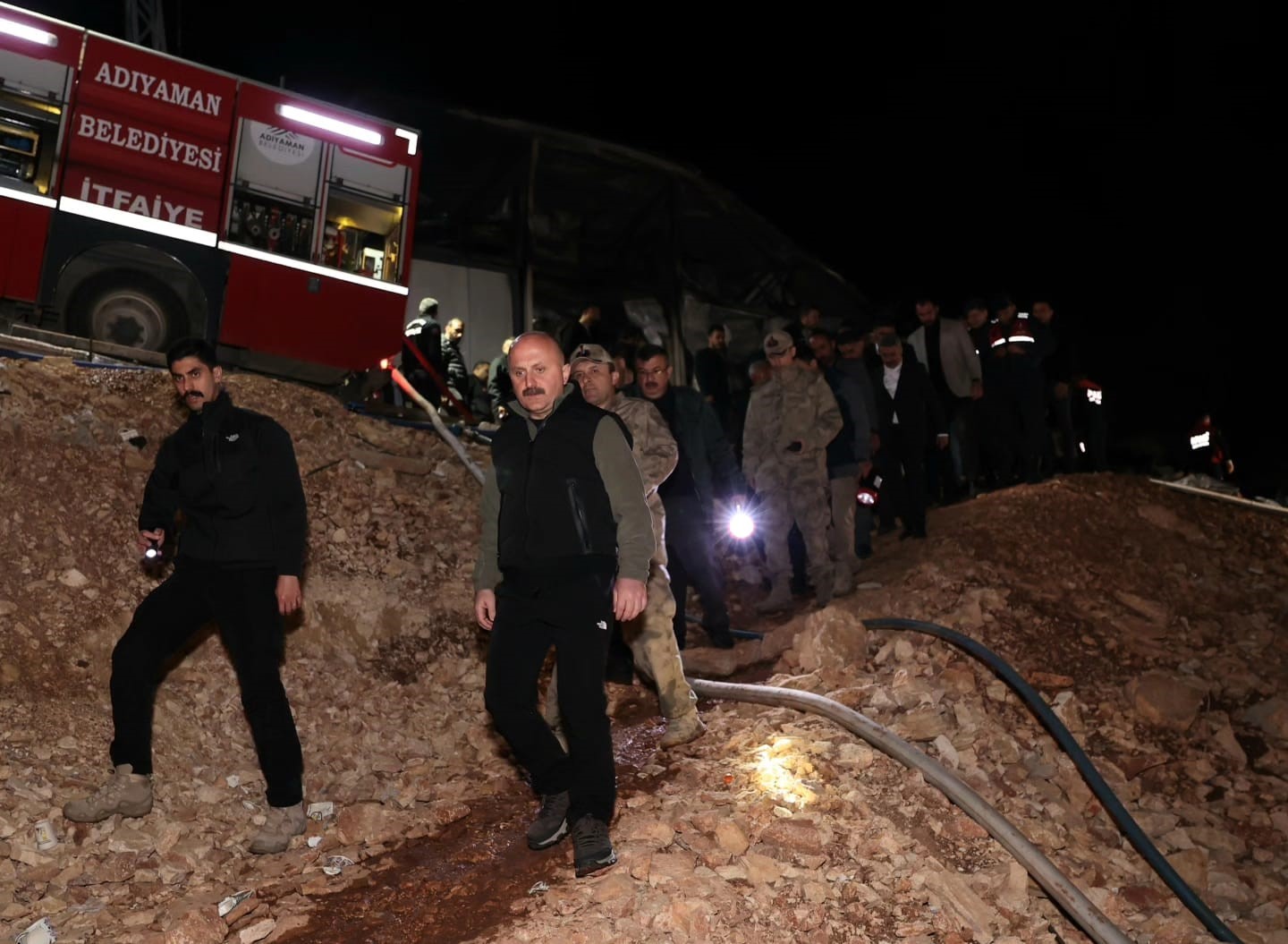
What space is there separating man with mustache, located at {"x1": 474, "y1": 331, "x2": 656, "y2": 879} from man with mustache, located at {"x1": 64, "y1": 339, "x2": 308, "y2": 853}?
1158mm

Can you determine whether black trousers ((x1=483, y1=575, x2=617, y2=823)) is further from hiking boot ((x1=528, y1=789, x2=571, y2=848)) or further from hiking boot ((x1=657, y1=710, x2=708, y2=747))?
hiking boot ((x1=657, y1=710, x2=708, y2=747))

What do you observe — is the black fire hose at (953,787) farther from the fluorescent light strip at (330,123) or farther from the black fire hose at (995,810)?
the fluorescent light strip at (330,123)

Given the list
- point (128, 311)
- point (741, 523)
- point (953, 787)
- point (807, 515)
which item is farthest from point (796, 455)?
point (128, 311)

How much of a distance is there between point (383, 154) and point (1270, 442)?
17811 millimetres

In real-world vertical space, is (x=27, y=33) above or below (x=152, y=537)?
above

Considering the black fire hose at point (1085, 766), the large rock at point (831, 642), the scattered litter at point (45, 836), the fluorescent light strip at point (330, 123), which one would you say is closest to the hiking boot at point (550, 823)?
→ the scattered litter at point (45, 836)

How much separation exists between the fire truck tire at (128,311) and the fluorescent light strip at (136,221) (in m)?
0.46

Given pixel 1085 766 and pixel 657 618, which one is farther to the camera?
pixel 1085 766

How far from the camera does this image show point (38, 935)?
361 centimetres

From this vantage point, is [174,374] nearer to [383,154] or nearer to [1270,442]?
[383,154]

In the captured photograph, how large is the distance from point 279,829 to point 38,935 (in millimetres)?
950

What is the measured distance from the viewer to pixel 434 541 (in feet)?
26.4

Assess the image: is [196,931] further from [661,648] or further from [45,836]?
[661,648]

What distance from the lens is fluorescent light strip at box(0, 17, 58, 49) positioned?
28.9 ft
